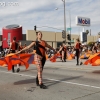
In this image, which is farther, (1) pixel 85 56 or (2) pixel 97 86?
(1) pixel 85 56

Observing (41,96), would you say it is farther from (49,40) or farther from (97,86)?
(49,40)

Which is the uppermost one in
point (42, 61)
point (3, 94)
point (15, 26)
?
point (15, 26)

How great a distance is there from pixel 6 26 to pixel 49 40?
52.1 ft

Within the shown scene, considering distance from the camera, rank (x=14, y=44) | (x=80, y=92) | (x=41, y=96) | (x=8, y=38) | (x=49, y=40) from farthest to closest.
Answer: (x=49, y=40) < (x=8, y=38) < (x=14, y=44) < (x=80, y=92) < (x=41, y=96)

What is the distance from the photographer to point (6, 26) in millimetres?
58688

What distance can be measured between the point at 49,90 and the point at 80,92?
102 cm

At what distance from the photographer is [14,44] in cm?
1231

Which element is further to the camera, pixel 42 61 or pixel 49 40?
pixel 49 40

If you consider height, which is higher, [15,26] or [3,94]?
[15,26]

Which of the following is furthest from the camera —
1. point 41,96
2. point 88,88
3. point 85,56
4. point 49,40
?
point 49,40

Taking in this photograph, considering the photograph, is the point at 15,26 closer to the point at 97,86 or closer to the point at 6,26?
the point at 6,26

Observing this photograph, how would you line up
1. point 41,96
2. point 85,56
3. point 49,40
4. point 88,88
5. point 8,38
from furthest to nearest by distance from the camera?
point 49,40
point 8,38
point 85,56
point 88,88
point 41,96

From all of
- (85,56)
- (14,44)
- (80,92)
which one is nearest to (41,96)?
(80,92)

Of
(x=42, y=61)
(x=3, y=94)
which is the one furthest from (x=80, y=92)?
(x=3, y=94)
